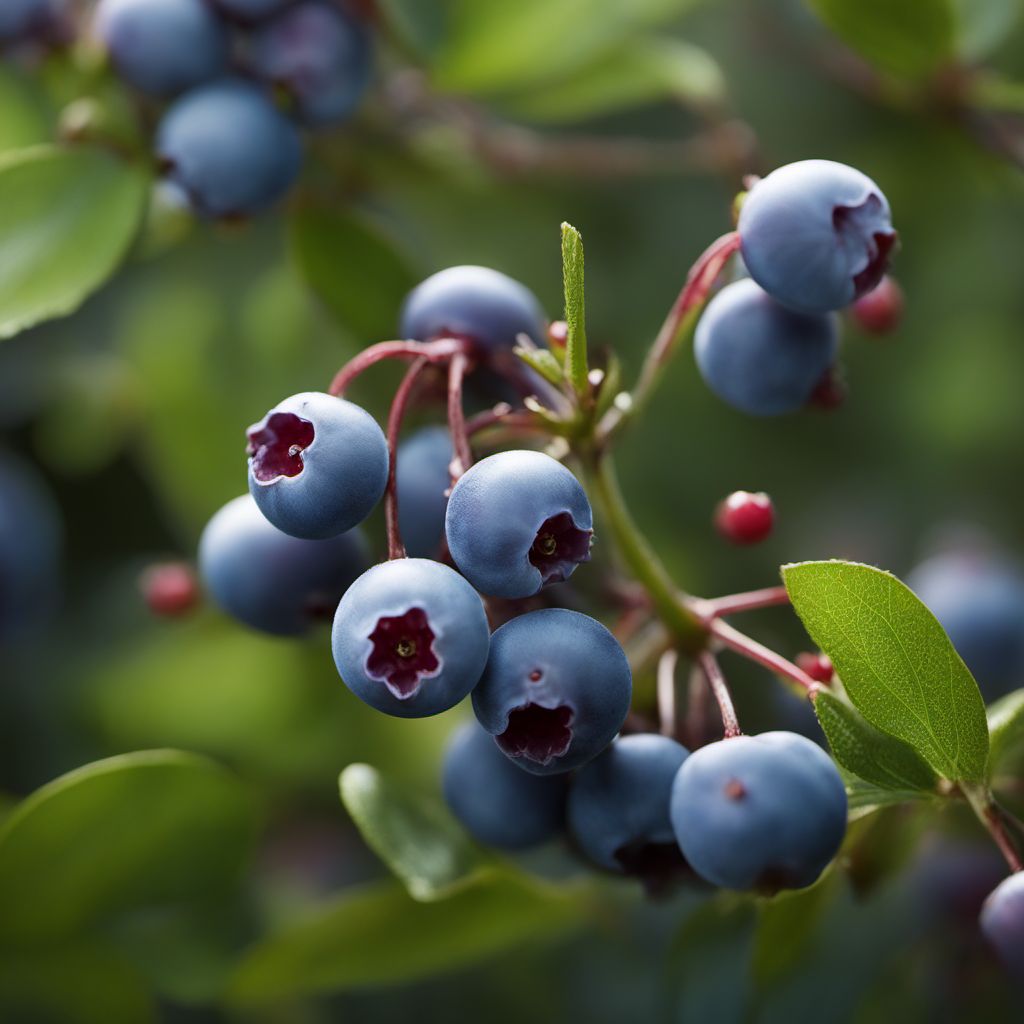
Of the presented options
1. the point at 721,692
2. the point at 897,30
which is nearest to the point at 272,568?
the point at 721,692

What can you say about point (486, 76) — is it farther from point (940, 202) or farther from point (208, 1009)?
point (208, 1009)

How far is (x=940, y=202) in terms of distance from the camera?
172 cm

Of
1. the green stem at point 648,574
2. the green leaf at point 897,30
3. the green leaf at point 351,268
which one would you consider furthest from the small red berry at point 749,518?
the green leaf at point 897,30

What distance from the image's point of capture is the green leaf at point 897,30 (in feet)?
4.04

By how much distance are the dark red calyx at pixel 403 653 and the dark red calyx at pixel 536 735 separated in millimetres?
70

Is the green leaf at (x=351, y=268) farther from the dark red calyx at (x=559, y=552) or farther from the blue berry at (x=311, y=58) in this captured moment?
the dark red calyx at (x=559, y=552)

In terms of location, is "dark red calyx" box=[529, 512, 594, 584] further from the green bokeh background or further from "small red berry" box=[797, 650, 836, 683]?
the green bokeh background

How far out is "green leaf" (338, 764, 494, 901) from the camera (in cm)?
95

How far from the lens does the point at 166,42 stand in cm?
113

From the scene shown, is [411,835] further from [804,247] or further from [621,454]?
[621,454]

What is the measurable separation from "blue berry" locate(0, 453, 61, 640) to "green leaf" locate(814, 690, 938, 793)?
1039 mm

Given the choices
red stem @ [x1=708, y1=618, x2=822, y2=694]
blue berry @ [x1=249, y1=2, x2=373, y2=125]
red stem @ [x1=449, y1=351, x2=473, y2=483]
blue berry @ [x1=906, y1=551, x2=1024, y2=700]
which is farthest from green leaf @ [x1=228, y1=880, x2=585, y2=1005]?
blue berry @ [x1=249, y1=2, x2=373, y2=125]

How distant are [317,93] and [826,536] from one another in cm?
118

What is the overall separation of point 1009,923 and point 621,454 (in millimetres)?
991
